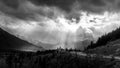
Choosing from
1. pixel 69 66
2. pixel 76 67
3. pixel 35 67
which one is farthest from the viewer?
pixel 35 67

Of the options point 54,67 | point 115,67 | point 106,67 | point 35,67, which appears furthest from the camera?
point 35,67

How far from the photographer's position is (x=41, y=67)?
84.9 meters

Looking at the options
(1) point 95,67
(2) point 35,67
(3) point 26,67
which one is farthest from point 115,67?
(3) point 26,67

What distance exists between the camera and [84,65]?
6712cm

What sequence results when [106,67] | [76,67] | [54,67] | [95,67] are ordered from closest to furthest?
[106,67] → [95,67] → [76,67] → [54,67]

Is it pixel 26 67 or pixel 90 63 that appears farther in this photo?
pixel 26 67

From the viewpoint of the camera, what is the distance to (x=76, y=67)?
220 ft

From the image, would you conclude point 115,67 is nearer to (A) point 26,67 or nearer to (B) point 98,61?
(B) point 98,61

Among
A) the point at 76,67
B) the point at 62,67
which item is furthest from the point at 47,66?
A: the point at 76,67

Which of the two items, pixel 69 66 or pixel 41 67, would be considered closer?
pixel 69 66

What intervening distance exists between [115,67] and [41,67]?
1625 inches

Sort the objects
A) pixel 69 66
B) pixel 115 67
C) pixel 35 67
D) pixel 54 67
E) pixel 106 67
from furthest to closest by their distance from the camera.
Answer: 1. pixel 35 67
2. pixel 54 67
3. pixel 69 66
4. pixel 106 67
5. pixel 115 67

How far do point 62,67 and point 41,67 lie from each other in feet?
45.6

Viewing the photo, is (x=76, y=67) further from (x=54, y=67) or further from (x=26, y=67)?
(x=26, y=67)
